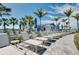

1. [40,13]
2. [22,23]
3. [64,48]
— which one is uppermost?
[40,13]

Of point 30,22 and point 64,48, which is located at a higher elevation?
point 30,22

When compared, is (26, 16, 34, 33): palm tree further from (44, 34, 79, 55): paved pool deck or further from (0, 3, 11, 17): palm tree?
(44, 34, 79, 55): paved pool deck

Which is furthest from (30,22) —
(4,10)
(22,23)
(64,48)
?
(64,48)

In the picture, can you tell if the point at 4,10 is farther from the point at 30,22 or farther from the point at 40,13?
the point at 40,13

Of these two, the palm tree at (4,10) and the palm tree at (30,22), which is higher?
the palm tree at (4,10)

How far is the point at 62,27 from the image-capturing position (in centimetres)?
279

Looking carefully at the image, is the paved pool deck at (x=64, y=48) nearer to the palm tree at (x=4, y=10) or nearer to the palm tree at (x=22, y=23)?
the palm tree at (x=22, y=23)

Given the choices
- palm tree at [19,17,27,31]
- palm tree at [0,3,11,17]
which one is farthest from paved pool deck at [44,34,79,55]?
palm tree at [0,3,11,17]

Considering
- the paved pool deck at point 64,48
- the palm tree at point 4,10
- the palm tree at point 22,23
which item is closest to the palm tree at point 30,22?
the palm tree at point 22,23

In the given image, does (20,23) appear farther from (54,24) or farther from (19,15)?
(54,24)

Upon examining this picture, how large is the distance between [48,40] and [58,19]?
36 cm

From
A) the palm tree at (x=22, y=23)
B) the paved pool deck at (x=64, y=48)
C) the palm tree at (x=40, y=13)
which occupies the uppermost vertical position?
the palm tree at (x=40, y=13)
